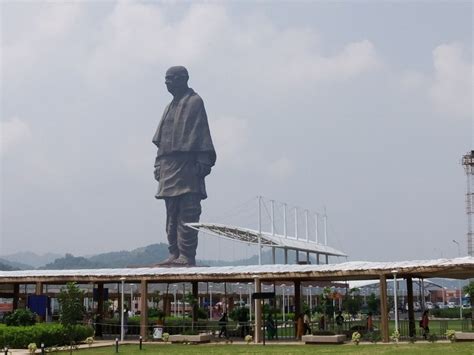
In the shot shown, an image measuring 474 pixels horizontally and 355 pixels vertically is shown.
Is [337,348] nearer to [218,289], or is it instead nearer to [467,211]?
[218,289]

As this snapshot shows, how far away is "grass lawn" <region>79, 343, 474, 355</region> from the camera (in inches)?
871

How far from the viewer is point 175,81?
415 ft

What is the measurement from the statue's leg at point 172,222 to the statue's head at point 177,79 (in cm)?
1961

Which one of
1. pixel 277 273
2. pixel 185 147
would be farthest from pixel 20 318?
pixel 185 147

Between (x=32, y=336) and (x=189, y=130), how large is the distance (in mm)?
100279

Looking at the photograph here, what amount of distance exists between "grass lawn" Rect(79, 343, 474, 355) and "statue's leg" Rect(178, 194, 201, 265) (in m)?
95.7

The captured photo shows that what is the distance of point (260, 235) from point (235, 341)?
46.5m

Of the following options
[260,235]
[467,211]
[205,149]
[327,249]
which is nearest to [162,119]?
[205,149]

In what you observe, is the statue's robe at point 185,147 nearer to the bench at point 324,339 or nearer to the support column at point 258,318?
the support column at point 258,318

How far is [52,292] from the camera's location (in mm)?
58406

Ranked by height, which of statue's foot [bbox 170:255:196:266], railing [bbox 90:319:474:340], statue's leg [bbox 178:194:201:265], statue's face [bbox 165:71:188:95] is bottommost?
railing [bbox 90:319:474:340]

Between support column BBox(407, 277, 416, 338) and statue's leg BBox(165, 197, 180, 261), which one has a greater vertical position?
statue's leg BBox(165, 197, 180, 261)

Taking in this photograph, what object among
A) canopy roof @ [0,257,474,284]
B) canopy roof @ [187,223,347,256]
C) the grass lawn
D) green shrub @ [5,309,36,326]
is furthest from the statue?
the grass lawn

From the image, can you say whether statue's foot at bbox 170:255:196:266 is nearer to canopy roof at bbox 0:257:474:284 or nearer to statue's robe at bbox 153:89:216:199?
statue's robe at bbox 153:89:216:199
